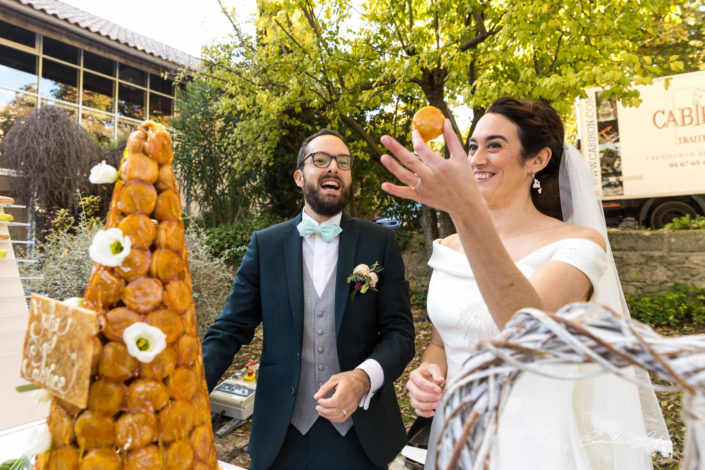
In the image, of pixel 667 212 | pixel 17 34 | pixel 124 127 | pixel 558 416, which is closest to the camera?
pixel 558 416

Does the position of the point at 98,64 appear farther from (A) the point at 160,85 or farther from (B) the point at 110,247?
(B) the point at 110,247

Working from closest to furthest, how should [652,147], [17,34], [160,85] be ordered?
[652,147]
[17,34]
[160,85]

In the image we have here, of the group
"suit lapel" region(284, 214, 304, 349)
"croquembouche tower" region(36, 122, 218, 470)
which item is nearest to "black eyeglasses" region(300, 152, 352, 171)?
"suit lapel" region(284, 214, 304, 349)

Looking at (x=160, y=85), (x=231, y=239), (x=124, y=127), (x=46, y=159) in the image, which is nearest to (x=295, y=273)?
(x=231, y=239)

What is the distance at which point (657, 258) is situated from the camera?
22.4 feet

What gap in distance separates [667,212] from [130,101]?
14647mm

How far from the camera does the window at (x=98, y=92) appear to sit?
11.4 metres

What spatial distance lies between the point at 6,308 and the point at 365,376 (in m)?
1.74

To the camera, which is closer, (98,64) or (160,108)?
(98,64)

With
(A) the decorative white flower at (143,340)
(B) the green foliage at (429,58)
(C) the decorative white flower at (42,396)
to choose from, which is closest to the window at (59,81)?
(B) the green foliage at (429,58)

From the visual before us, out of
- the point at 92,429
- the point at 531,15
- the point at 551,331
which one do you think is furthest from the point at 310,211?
the point at 531,15

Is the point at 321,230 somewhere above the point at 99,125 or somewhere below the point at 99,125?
below

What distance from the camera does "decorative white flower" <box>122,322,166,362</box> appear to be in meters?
0.79

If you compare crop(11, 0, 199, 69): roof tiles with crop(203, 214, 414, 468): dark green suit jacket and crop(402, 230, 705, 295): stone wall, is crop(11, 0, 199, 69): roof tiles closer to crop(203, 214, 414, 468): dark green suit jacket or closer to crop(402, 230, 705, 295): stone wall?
crop(203, 214, 414, 468): dark green suit jacket
